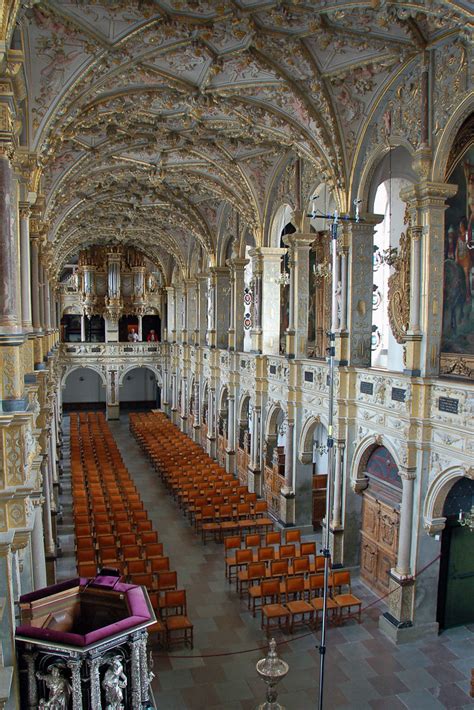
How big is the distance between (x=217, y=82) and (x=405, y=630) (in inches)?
481

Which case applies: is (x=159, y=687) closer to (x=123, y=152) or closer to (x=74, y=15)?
(x=74, y=15)

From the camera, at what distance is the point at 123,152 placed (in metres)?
17.6

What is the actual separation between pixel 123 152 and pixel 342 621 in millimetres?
14230

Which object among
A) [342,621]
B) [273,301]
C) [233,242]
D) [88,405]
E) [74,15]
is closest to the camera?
[74,15]

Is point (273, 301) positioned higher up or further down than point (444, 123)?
further down

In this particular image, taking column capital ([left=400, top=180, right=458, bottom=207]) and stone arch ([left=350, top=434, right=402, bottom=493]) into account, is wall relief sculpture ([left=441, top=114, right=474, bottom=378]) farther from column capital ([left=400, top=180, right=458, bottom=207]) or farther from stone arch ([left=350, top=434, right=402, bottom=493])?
stone arch ([left=350, top=434, right=402, bottom=493])

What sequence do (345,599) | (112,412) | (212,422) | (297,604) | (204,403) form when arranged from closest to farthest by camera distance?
(297,604) → (345,599) → (212,422) → (204,403) → (112,412)

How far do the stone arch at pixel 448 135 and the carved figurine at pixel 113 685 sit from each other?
9.53 m

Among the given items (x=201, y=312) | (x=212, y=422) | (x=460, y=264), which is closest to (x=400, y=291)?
(x=460, y=264)

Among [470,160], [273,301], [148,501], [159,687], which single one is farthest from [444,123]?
[148,501]

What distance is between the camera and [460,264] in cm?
1085

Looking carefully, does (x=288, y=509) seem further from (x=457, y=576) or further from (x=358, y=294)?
(x=358, y=294)

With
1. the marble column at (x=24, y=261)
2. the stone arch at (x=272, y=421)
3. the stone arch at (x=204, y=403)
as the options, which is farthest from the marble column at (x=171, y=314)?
the marble column at (x=24, y=261)

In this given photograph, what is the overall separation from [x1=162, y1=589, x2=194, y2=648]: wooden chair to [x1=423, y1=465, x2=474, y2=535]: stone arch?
16.3ft
